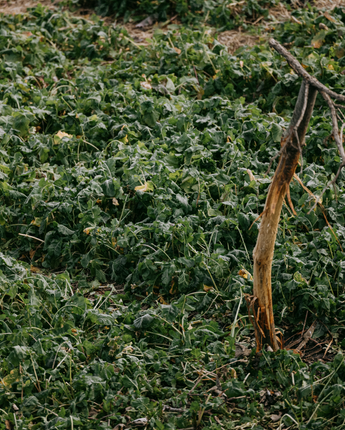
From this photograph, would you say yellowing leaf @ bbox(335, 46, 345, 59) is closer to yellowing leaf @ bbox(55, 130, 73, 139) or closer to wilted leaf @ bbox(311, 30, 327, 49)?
wilted leaf @ bbox(311, 30, 327, 49)

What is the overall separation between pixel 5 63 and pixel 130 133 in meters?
2.22

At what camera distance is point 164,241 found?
3.40 metres

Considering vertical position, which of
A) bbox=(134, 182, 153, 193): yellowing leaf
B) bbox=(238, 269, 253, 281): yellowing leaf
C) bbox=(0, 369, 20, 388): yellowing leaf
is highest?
bbox=(134, 182, 153, 193): yellowing leaf

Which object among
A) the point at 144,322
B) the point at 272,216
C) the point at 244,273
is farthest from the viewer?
the point at 244,273

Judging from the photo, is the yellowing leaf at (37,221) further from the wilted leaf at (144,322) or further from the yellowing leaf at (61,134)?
the wilted leaf at (144,322)

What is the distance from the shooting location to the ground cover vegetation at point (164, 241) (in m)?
2.59

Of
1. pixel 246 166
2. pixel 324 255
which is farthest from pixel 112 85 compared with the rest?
pixel 324 255

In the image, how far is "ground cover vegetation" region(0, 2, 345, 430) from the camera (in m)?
2.59

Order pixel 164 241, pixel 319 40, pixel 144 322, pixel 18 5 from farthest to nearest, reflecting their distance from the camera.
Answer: pixel 18 5, pixel 319 40, pixel 164 241, pixel 144 322

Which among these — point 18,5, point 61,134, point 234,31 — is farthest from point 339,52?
point 18,5

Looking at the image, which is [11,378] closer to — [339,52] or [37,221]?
[37,221]

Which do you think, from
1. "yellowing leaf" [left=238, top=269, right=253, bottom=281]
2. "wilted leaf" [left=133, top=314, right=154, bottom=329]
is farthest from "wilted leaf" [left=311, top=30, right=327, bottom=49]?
"wilted leaf" [left=133, top=314, right=154, bottom=329]

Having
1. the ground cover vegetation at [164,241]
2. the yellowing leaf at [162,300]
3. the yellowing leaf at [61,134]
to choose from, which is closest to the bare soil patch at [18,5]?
the ground cover vegetation at [164,241]

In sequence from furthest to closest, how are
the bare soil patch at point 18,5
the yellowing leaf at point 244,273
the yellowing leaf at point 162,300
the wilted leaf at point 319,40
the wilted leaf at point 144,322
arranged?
the bare soil patch at point 18,5 → the wilted leaf at point 319,40 → the yellowing leaf at point 162,300 → the yellowing leaf at point 244,273 → the wilted leaf at point 144,322
